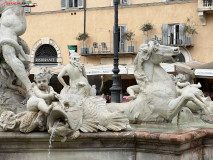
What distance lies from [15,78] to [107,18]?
2384cm

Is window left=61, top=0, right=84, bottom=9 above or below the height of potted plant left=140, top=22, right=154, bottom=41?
above

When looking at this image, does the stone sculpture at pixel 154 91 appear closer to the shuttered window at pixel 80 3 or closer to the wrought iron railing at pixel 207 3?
the wrought iron railing at pixel 207 3

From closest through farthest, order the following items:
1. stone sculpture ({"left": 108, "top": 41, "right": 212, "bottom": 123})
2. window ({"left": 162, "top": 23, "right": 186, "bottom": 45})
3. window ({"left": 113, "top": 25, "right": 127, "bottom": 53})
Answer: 1. stone sculpture ({"left": 108, "top": 41, "right": 212, "bottom": 123})
2. window ({"left": 162, "top": 23, "right": 186, "bottom": 45})
3. window ({"left": 113, "top": 25, "right": 127, "bottom": 53})

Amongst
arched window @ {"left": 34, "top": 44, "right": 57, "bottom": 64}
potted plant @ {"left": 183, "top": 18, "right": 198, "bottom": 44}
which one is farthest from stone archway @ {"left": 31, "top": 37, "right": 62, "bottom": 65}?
potted plant @ {"left": 183, "top": 18, "right": 198, "bottom": 44}

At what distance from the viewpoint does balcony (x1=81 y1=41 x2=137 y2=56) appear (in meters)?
28.3

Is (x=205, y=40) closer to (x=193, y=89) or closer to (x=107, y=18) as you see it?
(x=107, y=18)

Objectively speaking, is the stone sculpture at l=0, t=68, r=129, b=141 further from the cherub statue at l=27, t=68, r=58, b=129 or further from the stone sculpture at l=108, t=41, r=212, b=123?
the stone sculpture at l=108, t=41, r=212, b=123

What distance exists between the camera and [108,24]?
29.5m

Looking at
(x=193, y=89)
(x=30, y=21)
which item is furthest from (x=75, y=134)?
(x=30, y=21)

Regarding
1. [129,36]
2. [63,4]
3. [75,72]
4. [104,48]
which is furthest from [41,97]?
[63,4]

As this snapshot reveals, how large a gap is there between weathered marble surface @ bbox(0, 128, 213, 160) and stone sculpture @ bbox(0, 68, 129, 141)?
0.28 ft

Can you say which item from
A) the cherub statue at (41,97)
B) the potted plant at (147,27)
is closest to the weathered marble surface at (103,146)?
the cherub statue at (41,97)

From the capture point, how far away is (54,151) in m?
4.07

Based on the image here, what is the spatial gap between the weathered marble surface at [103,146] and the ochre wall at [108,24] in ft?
76.0
